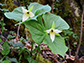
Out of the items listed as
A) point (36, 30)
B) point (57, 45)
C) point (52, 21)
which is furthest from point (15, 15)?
point (57, 45)

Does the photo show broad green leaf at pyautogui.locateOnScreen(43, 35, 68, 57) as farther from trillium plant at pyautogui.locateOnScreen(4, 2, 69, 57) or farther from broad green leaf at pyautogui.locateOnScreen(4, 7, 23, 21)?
broad green leaf at pyautogui.locateOnScreen(4, 7, 23, 21)

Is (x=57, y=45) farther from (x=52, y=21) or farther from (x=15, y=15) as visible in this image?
(x=15, y=15)

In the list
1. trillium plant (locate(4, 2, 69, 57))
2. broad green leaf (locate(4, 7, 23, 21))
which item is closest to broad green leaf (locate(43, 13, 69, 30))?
trillium plant (locate(4, 2, 69, 57))

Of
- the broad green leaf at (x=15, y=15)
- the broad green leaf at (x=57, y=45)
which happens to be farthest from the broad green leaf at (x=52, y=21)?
the broad green leaf at (x=15, y=15)

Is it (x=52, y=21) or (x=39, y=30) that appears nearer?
(x=39, y=30)

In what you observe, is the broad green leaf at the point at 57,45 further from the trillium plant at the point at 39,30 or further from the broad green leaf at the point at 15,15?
the broad green leaf at the point at 15,15

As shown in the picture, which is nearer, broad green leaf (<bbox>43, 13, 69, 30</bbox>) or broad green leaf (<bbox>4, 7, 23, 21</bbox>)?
broad green leaf (<bbox>4, 7, 23, 21</bbox>)

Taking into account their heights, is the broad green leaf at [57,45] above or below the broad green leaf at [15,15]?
below

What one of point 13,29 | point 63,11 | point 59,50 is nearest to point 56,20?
point 59,50
